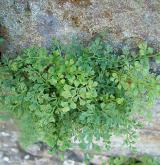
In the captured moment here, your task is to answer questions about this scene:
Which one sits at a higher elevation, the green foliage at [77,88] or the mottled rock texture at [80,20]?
the mottled rock texture at [80,20]

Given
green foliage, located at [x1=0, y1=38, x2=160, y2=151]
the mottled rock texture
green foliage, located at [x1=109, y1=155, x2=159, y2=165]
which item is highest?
the mottled rock texture

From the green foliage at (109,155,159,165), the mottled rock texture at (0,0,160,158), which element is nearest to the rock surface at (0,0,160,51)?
the mottled rock texture at (0,0,160,158)

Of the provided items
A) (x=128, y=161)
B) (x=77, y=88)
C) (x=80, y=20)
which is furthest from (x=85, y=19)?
(x=128, y=161)

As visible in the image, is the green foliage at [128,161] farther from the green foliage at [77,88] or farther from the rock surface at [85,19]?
the rock surface at [85,19]

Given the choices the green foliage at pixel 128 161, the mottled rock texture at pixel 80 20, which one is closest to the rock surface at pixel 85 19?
the mottled rock texture at pixel 80 20

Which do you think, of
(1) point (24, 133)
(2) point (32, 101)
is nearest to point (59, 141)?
(2) point (32, 101)

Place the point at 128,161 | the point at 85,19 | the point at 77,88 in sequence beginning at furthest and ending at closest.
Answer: the point at 128,161 < the point at 85,19 < the point at 77,88

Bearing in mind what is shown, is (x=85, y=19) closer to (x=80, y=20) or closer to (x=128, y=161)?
(x=80, y=20)

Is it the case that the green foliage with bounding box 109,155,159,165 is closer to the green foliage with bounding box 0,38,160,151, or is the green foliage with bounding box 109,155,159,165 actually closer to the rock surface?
the green foliage with bounding box 0,38,160,151
